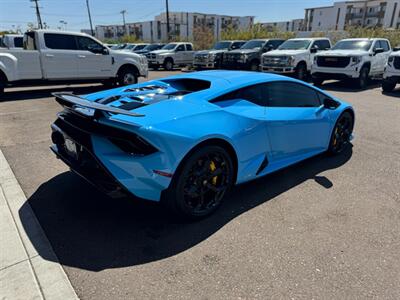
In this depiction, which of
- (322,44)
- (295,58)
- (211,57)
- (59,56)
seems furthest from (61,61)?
(322,44)

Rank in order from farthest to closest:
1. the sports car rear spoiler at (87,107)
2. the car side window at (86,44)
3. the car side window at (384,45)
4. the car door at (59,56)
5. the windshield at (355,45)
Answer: the car side window at (384,45), the windshield at (355,45), the car side window at (86,44), the car door at (59,56), the sports car rear spoiler at (87,107)

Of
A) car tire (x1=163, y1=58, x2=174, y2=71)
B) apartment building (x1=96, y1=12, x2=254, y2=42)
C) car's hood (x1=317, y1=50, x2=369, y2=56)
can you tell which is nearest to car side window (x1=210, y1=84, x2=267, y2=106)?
car's hood (x1=317, y1=50, x2=369, y2=56)

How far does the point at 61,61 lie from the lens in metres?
10.4

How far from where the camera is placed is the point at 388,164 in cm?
464

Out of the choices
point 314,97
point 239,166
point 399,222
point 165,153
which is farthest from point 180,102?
point 399,222

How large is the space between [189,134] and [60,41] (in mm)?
9597

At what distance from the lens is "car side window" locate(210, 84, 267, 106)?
3330 mm

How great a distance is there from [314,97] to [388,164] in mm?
1601

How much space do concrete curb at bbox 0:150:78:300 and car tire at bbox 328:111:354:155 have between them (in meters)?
3.99

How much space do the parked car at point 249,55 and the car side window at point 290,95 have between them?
42.7 ft

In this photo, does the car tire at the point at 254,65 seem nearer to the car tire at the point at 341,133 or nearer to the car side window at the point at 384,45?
the car side window at the point at 384,45

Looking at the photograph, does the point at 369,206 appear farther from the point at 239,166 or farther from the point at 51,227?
the point at 51,227

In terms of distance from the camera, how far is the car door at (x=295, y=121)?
11.8 ft

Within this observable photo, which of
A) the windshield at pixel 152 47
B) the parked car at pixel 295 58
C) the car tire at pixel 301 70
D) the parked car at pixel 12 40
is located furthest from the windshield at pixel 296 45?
the parked car at pixel 12 40
